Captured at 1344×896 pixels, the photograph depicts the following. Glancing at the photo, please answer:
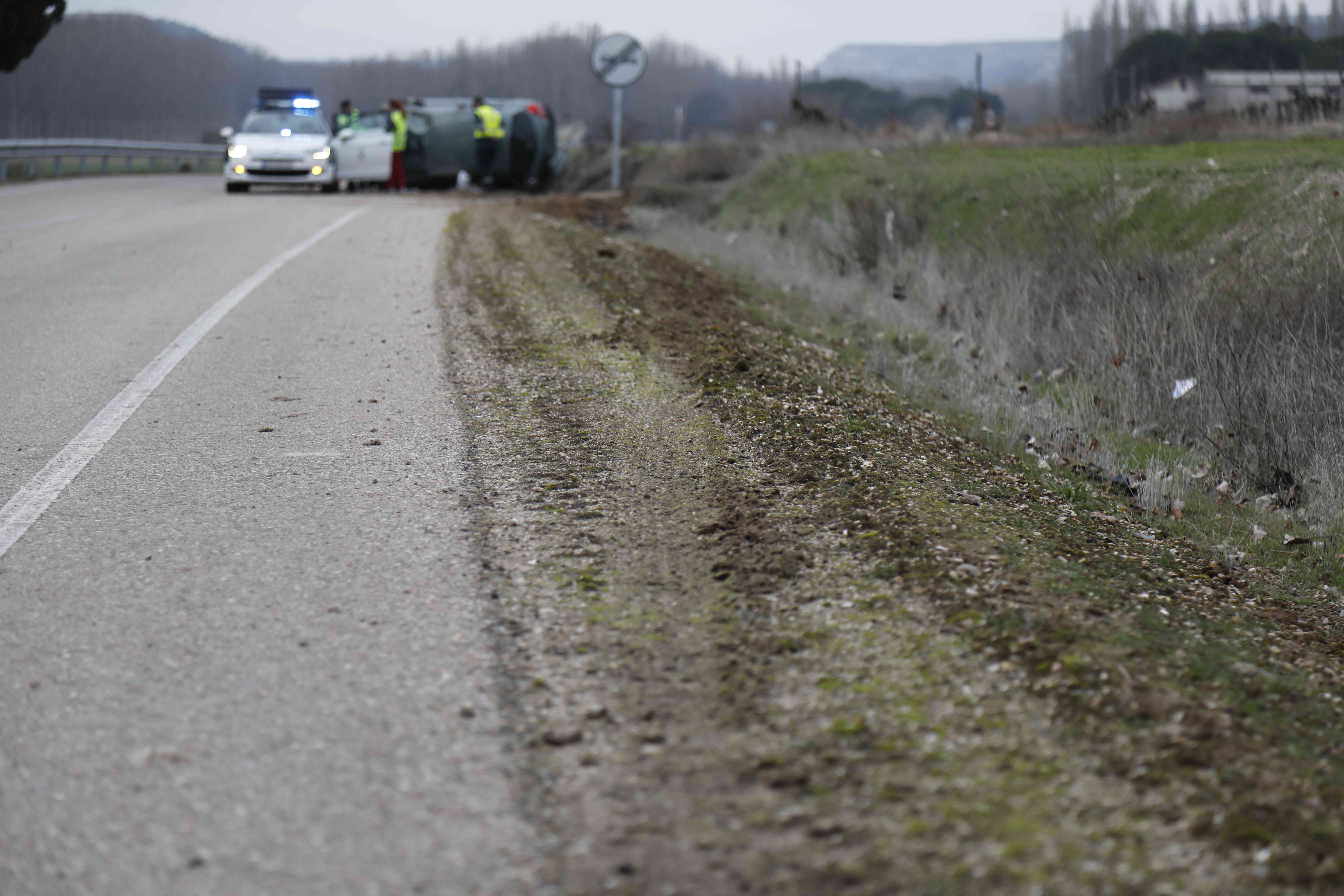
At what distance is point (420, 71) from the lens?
631 feet

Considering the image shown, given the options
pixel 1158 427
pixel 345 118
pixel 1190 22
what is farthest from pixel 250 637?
pixel 1190 22

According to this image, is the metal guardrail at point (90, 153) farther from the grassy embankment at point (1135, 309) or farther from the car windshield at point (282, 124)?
the grassy embankment at point (1135, 309)

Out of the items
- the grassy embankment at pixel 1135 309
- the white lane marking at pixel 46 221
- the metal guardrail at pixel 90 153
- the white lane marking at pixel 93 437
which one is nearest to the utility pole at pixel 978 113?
the grassy embankment at pixel 1135 309

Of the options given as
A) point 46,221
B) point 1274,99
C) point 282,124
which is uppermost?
point 282,124

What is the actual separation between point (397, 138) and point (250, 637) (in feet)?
68.1

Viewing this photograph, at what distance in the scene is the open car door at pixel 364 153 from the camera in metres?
22.4

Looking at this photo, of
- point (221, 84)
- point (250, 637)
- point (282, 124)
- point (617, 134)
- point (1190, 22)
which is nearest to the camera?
point (250, 637)

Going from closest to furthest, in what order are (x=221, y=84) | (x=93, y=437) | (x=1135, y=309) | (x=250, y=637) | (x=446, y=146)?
(x=250, y=637) → (x=93, y=437) → (x=1135, y=309) → (x=446, y=146) → (x=221, y=84)

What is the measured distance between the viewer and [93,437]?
522 centimetres

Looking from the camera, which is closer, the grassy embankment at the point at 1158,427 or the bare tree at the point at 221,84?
the grassy embankment at the point at 1158,427

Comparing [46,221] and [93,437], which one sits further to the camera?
[46,221]

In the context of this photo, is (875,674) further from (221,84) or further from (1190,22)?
(221,84)

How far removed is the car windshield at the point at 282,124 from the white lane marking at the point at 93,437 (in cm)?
1403

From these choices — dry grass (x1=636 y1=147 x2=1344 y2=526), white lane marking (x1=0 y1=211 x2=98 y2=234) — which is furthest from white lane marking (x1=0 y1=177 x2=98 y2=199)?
dry grass (x1=636 y1=147 x2=1344 y2=526)
